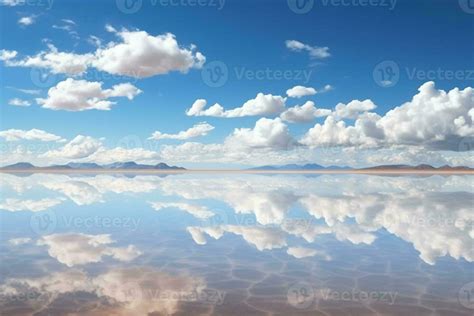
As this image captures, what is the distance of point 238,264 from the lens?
7379mm

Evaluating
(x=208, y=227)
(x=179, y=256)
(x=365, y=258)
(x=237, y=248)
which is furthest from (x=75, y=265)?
(x=365, y=258)

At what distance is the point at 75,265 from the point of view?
7.18 m

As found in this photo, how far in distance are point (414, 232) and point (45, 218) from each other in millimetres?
10270

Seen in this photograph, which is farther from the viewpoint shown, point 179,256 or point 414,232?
point 414,232

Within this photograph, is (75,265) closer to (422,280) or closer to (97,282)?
(97,282)

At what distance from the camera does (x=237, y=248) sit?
340 inches

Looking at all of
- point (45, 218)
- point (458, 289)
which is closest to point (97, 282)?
point (458, 289)

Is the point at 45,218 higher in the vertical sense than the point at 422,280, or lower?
higher

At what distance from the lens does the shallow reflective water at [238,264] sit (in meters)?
5.39

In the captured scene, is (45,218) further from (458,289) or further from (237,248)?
(458,289)

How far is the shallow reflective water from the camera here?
5.39 m

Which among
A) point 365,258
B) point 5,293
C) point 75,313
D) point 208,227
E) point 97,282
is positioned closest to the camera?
point 75,313

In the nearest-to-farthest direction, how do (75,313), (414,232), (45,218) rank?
(75,313) < (414,232) < (45,218)

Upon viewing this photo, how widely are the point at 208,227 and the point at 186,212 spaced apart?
309 cm
